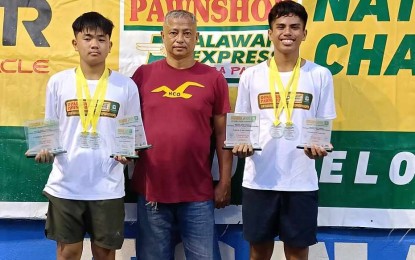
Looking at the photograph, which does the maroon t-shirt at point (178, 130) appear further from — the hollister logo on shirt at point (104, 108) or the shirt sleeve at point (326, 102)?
the shirt sleeve at point (326, 102)

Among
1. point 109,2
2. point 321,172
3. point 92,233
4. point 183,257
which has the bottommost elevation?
point 183,257

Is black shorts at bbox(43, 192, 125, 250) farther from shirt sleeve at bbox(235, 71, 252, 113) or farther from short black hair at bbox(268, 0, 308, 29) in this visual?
short black hair at bbox(268, 0, 308, 29)

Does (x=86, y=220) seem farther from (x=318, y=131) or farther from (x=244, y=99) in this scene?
(x=318, y=131)

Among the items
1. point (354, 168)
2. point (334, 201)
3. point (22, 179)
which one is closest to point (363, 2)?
point (354, 168)

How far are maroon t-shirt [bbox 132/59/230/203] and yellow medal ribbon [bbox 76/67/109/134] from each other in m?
0.26

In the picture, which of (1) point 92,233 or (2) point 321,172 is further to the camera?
(2) point 321,172

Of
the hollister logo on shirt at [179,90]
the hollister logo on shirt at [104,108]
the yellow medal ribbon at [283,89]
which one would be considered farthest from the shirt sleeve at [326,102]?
the hollister logo on shirt at [104,108]

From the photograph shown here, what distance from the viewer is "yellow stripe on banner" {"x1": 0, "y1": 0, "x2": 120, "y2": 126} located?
144 inches

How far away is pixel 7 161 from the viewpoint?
146 inches

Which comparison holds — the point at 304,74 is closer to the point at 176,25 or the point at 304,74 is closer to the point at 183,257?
the point at 176,25

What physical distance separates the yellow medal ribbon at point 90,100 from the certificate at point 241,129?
746 mm

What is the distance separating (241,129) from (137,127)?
0.58 meters

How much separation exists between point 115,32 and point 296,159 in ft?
5.23

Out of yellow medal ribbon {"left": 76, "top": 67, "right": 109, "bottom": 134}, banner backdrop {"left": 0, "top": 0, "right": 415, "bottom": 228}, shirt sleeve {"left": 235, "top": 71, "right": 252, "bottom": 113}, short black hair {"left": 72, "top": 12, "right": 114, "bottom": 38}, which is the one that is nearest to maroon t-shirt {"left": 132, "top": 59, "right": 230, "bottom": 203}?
shirt sleeve {"left": 235, "top": 71, "right": 252, "bottom": 113}
